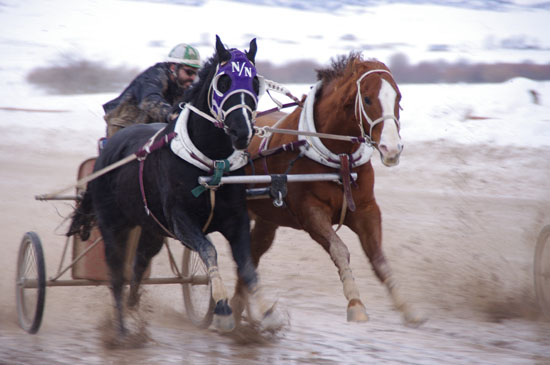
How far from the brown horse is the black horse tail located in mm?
1367

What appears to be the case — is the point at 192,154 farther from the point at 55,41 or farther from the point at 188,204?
the point at 55,41

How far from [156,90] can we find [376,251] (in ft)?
6.31

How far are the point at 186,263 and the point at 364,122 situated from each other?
2288mm

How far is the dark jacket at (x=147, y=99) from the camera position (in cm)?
530

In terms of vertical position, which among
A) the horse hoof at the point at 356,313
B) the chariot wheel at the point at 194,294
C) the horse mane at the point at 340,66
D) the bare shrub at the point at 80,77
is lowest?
the chariot wheel at the point at 194,294

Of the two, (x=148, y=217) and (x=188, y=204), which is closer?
(x=188, y=204)

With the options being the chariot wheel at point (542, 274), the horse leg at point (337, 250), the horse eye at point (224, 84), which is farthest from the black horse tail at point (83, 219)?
the chariot wheel at point (542, 274)

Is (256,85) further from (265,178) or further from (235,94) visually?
(265,178)

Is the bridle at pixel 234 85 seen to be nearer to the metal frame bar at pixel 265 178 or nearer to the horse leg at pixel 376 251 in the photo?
the metal frame bar at pixel 265 178

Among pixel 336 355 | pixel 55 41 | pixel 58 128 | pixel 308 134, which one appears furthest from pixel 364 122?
pixel 55 41

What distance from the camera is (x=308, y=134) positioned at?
183 inches

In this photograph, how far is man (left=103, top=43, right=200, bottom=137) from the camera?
5.35 meters

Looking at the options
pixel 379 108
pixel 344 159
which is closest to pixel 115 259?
pixel 344 159

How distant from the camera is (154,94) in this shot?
5.38m
